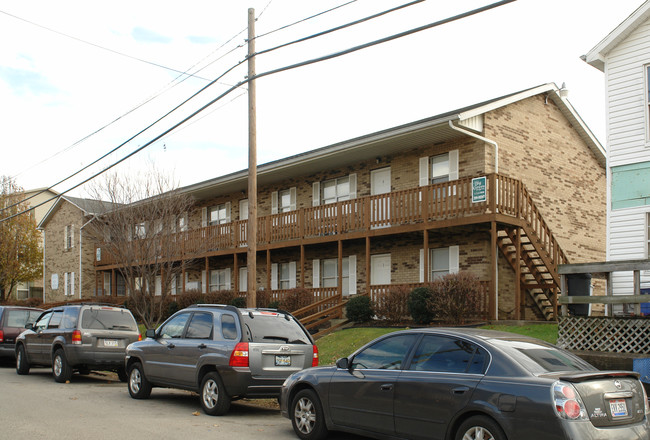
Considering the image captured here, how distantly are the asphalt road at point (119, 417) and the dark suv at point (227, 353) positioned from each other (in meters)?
0.45

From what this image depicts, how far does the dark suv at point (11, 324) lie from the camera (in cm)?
1814

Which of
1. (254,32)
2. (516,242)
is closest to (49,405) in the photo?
(254,32)

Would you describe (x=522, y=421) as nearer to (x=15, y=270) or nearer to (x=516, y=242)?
(x=516, y=242)

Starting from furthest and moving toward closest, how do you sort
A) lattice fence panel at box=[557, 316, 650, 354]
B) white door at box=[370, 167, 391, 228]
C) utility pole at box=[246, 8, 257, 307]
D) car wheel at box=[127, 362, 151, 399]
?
white door at box=[370, 167, 391, 228]
utility pole at box=[246, 8, 257, 307]
car wheel at box=[127, 362, 151, 399]
lattice fence panel at box=[557, 316, 650, 354]

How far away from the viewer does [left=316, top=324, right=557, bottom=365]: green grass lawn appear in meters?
15.6

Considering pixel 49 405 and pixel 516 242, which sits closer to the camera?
pixel 49 405

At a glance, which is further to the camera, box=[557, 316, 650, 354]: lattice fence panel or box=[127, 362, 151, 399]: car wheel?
box=[127, 362, 151, 399]: car wheel

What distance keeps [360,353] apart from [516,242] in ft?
38.9

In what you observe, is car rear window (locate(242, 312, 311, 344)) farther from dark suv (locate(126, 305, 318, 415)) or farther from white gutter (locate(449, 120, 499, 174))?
white gutter (locate(449, 120, 499, 174))

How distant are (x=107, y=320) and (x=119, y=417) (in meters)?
5.33

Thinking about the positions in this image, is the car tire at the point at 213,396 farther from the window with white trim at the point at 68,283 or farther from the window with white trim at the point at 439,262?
the window with white trim at the point at 68,283

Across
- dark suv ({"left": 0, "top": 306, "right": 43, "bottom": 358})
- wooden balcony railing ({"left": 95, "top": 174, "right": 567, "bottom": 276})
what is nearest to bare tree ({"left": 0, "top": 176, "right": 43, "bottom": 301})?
wooden balcony railing ({"left": 95, "top": 174, "right": 567, "bottom": 276})

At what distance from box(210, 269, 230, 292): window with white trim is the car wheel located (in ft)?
61.2

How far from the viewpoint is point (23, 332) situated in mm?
16922
